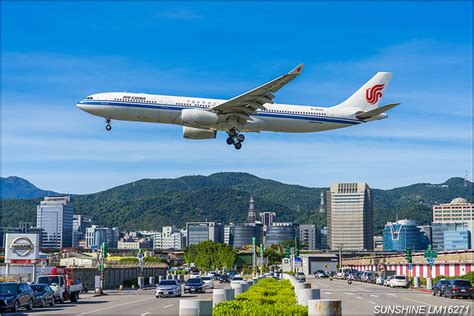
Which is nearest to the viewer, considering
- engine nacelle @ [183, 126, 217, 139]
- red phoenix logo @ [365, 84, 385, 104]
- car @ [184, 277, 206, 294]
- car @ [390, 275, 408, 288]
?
engine nacelle @ [183, 126, 217, 139]

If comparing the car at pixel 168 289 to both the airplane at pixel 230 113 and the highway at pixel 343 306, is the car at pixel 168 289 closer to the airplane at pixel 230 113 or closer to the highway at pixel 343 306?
the highway at pixel 343 306

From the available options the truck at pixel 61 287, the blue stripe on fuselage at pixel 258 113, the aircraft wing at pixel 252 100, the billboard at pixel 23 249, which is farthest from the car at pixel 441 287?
the billboard at pixel 23 249

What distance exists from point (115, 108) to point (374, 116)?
64.5ft

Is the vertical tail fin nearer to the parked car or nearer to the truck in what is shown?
the parked car

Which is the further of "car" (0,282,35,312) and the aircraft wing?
the aircraft wing

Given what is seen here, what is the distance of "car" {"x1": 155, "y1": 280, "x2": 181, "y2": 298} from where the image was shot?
47125 mm

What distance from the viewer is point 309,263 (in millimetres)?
193375

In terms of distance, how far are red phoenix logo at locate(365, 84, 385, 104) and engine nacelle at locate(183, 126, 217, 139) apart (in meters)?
14.6

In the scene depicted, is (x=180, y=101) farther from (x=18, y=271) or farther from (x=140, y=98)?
(x=18, y=271)

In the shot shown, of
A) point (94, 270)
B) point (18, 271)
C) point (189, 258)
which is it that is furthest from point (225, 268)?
point (18, 271)

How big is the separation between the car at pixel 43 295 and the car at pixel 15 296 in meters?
1.05

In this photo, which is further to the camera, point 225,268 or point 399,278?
point 225,268

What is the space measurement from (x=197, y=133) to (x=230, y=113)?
3.43 metres

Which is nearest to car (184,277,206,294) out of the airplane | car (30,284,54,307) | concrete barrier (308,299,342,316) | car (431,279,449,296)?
the airplane
